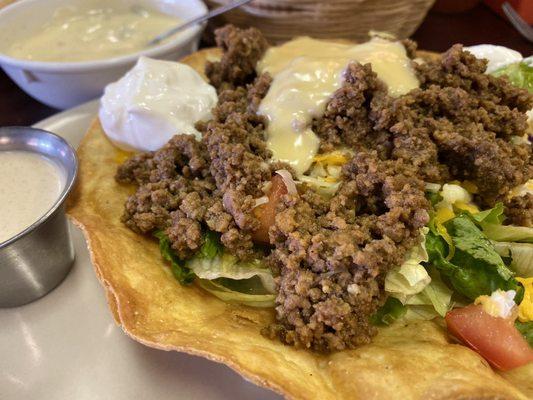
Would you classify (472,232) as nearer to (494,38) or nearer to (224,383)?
(224,383)

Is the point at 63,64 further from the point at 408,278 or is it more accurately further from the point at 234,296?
the point at 408,278

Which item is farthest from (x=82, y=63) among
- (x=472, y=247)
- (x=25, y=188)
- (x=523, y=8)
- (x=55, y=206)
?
(x=523, y=8)

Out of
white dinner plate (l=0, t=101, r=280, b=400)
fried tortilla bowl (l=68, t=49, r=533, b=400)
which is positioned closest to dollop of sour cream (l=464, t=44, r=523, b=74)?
fried tortilla bowl (l=68, t=49, r=533, b=400)

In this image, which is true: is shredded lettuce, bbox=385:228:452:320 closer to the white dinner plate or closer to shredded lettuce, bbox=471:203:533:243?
shredded lettuce, bbox=471:203:533:243

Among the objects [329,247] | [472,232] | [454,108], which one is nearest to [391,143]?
[454,108]

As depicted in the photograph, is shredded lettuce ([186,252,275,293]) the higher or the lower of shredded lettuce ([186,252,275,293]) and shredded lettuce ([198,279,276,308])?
the higher

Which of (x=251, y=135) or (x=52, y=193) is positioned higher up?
(x=251, y=135)
